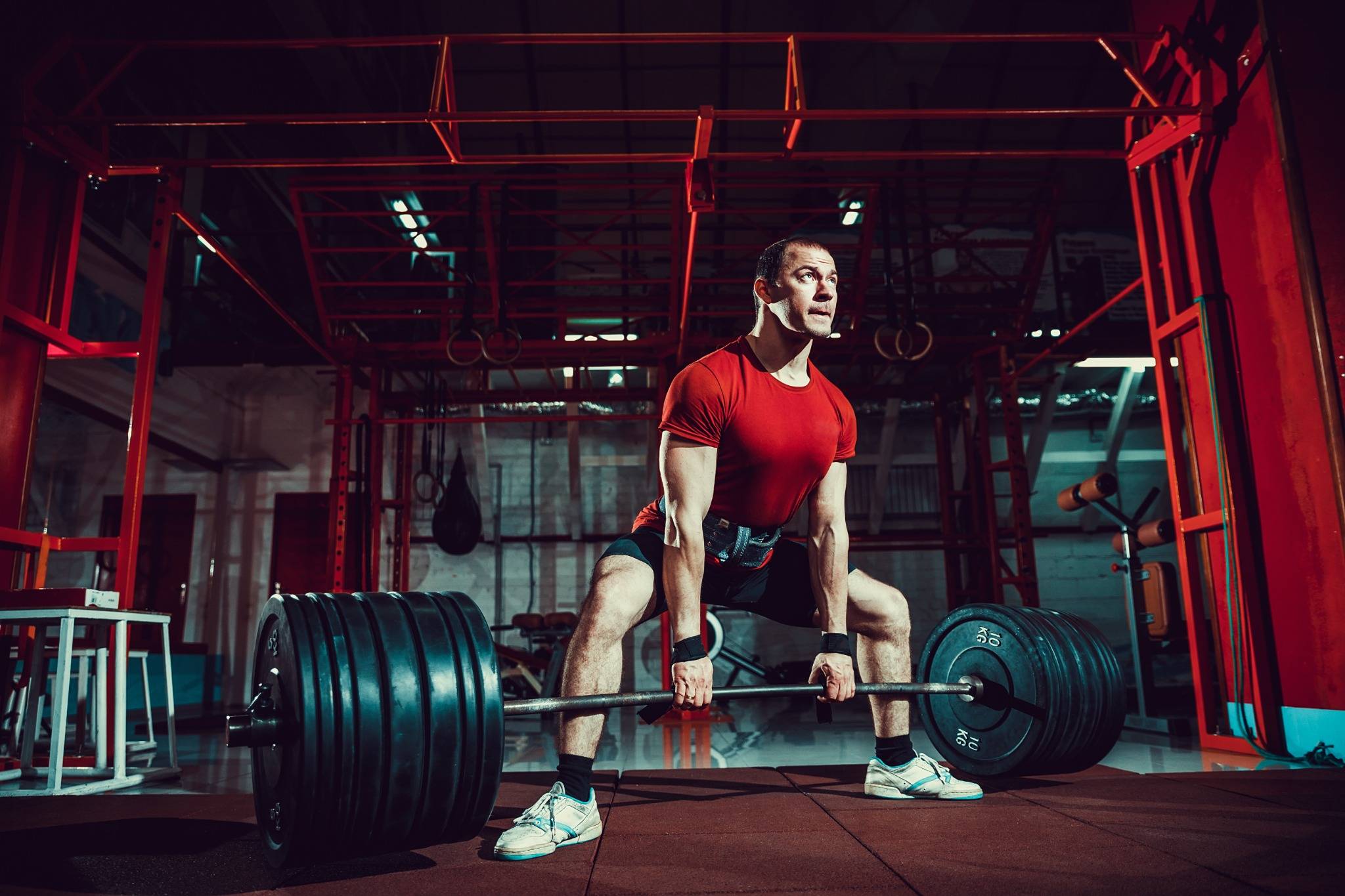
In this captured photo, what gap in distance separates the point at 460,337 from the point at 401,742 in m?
4.43

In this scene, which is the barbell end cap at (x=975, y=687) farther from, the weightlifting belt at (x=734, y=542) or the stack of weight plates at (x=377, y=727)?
the stack of weight plates at (x=377, y=727)

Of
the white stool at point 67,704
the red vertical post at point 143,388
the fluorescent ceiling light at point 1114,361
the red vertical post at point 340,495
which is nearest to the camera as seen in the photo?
the white stool at point 67,704

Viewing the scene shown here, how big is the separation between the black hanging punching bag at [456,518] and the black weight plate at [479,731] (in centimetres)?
604

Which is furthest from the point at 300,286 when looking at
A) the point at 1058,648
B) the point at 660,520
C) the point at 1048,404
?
the point at 1048,404

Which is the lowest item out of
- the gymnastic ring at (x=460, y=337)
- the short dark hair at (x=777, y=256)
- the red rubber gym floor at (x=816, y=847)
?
the red rubber gym floor at (x=816, y=847)

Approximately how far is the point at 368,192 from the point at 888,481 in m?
6.25

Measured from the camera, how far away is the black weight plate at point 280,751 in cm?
149

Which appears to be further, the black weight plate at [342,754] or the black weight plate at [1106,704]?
the black weight plate at [1106,704]

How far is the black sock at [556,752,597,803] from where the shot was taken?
1.88 metres

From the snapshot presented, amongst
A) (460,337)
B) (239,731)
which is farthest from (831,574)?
(460,337)

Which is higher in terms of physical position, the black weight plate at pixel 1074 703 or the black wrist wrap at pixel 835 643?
the black wrist wrap at pixel 835 643

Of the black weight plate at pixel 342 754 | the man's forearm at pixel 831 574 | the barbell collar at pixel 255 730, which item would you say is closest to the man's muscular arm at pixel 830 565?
the man's forearm at pixel 831 574

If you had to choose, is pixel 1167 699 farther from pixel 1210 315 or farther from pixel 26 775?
pixel 26 775

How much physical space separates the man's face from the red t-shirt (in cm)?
15
